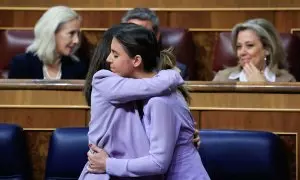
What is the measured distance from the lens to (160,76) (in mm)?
839

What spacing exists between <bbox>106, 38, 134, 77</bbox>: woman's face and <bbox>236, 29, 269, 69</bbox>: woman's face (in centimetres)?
77

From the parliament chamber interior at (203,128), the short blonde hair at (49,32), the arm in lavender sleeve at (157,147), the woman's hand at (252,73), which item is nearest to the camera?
the arm in lavender sleeve at (157,147)

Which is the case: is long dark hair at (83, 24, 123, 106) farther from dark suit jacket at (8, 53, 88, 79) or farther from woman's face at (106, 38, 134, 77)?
dark suit jacket at (8, 53, 88, 79)

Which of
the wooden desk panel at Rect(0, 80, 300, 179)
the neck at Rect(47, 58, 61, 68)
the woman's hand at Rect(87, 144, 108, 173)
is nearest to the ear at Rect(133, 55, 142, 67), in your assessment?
the woman's hand at Rect(87, 144, 108, 173)

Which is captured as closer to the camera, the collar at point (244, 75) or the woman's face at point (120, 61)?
the woman's face at point (120, 61)

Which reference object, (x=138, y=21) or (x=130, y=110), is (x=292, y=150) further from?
(x=138, y=21)

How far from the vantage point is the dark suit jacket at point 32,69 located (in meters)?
1.61

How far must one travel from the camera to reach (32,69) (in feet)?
5.31

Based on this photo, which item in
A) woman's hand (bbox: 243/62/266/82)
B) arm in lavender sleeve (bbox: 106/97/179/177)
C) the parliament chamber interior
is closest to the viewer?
arm in lavender sleeve (bbox: 106/97/179/177)

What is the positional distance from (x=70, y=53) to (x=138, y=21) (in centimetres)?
19

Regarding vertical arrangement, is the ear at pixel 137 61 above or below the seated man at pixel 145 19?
below

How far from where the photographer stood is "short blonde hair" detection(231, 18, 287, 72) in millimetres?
1592

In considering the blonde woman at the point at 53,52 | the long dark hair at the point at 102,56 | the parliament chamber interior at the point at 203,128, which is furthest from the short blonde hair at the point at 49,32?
the long dark hair at the point at 102,56

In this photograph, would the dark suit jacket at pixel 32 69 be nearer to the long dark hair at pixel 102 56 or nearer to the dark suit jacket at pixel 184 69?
the dark suit jacket at pixel 184 69
